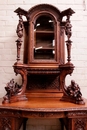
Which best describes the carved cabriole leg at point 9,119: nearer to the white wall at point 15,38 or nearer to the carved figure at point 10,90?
the carved figure at point 10,90

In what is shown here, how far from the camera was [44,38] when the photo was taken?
70.4 inches

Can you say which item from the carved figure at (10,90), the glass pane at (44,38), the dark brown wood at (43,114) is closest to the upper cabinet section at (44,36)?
the glass pane at (44,38)

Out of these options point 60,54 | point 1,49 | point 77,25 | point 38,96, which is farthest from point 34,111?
point 77,25

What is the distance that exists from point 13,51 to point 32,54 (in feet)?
1.51

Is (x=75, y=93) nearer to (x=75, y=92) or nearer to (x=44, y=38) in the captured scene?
(x=75, y=92)

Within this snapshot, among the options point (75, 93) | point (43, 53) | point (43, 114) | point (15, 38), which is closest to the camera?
point (43, 114)

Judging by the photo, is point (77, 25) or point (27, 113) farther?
point (77, 25)

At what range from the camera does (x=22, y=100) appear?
5.22 ft

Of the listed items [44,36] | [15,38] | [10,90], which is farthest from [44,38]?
[10,90]

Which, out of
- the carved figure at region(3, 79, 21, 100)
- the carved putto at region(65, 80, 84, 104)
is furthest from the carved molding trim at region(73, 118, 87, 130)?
the carved figure at region(3, 79, 21, 100)

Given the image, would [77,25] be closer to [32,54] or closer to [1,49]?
[32,54]

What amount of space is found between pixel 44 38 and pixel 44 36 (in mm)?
19

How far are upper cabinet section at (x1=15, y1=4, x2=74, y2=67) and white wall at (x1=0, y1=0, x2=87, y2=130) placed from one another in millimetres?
353

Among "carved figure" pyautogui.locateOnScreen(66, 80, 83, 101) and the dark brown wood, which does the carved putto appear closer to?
"carved figure" pyautogui.locateOnScreen(66, 80, 83, 101)
